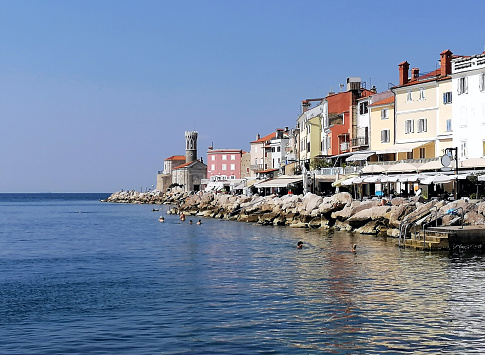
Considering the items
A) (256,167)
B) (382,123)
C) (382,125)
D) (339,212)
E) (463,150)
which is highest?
(382,123)

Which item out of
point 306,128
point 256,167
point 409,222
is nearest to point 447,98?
point 409,222

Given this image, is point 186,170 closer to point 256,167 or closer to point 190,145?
point 190,145

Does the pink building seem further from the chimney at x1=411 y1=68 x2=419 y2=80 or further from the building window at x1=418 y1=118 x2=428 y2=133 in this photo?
the building window at x1=418 y1=118 x2=428 y2=133

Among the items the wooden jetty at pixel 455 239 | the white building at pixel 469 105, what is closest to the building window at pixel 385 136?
the white building at pixel 469 105

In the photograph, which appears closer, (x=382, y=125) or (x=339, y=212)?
(x=339, y=212)

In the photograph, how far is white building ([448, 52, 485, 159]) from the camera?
46.4m

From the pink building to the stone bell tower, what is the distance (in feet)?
50.8

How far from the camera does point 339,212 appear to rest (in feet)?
141

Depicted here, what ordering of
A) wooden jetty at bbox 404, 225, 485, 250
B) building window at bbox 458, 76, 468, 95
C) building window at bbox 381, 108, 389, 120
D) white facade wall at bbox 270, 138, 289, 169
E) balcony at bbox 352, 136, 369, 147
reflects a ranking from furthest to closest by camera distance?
1. white facade wall at bbox 270, 138, 289, 169
2. balcony at bbox 352, 136, 369, 147
3. building window at bbox 381, 108, 389, 120
4. building window at bbox 458, 76, 468, 95
5. wooden jetty at bbox 404, 225, 485, 250

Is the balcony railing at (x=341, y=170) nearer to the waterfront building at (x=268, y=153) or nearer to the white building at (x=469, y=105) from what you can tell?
the white building at (x=469, y=105)

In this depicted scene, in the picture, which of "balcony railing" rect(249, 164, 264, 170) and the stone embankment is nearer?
the stone embankment

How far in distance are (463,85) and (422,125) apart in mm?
5941

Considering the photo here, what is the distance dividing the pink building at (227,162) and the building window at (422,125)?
7932cm

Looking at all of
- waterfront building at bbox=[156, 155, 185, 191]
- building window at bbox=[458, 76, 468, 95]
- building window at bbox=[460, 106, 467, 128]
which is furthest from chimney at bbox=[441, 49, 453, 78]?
waterfront building at bbox=[156, 155, 185, 191]
